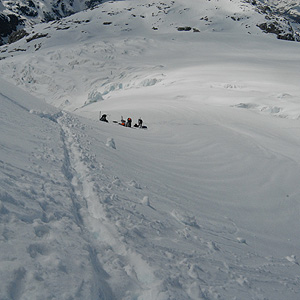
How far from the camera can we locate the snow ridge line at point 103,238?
2.41 m

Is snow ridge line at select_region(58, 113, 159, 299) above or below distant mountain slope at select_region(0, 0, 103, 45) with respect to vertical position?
below

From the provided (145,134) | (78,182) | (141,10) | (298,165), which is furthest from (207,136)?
(141,10)

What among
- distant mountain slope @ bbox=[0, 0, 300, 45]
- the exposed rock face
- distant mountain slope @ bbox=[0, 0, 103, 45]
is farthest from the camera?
distant mountain slope @ bbox=[0, 0, 103, 45]

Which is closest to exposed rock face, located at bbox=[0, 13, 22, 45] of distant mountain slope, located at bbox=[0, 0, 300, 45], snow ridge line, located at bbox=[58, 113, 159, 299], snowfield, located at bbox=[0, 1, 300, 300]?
distant mountain slope, located at bbox=[0, 0, 300, 45]

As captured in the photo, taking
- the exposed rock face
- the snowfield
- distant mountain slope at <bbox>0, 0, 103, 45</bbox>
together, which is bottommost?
the snowfield

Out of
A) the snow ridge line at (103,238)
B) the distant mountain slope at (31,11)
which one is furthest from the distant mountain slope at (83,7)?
the snow ridge line at (103,238)

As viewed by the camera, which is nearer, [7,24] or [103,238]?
[103,238]

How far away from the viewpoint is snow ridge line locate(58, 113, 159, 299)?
2.41 m

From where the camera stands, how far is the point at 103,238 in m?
2.98

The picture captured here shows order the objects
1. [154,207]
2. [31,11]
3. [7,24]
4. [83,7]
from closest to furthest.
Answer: [154,207] < [7,24] < [31,11] < [83,7]

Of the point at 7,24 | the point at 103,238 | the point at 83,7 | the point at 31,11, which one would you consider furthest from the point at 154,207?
the point at 83,7

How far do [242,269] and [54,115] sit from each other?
27.5 feet

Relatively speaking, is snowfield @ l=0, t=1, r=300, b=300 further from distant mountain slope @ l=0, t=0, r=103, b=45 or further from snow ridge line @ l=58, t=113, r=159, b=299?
distant mountain slope @ l=0, t=0, r=103, b=45

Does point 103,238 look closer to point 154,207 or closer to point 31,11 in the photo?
point 154,207
